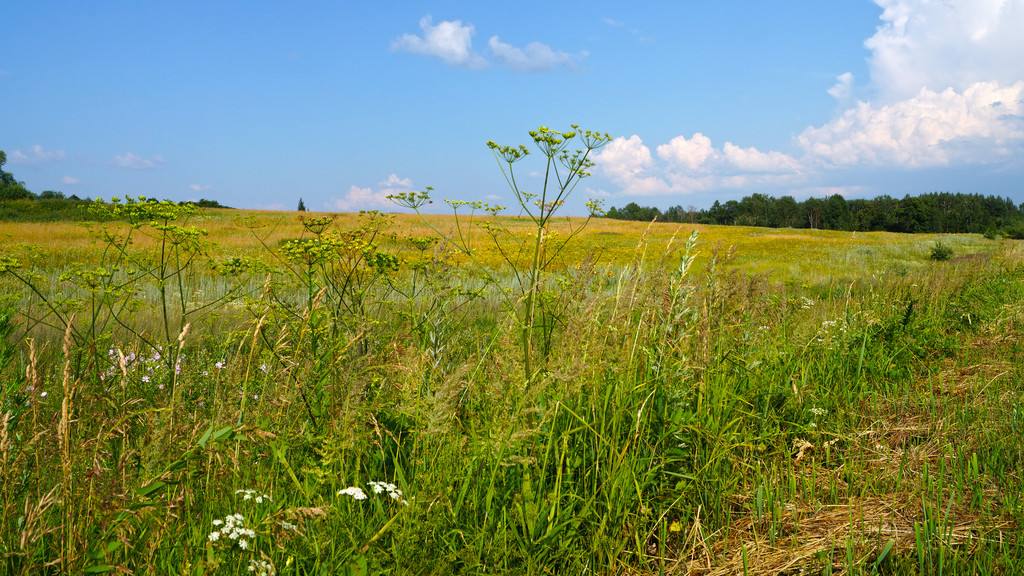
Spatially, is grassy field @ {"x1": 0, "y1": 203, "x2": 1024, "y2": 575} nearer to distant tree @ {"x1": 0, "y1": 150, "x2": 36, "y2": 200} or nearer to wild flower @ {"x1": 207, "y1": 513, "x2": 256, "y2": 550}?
wild flower @ {"x1": 207, "y1": 513, "x2": 256, "y2": 550}

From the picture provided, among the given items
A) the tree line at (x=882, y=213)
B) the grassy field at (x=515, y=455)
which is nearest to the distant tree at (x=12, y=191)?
the grassy field at (x=515, y=455)

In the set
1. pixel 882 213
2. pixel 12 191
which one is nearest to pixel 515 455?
pixel 12 191

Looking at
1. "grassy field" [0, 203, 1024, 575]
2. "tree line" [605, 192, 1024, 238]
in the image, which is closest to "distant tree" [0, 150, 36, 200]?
"grassy field" [0, 203, 1024, 575]

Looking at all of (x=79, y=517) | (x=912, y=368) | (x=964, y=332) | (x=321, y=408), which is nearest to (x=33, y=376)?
(x=79, y=517)

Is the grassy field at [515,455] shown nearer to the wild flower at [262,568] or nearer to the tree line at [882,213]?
the wild flower at [262,568]

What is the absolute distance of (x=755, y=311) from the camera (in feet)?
14.0

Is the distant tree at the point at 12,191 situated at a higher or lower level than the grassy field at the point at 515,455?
higher

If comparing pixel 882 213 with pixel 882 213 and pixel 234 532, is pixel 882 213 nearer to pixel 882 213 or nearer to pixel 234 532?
pixel 882 213

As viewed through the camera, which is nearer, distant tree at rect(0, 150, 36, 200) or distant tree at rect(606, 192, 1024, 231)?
distant tree at rect(0, 150, 36, 200)

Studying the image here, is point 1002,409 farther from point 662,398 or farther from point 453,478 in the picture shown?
point 453,478

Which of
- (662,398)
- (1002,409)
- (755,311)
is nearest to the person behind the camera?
(662,398)

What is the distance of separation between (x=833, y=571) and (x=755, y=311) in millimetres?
2040

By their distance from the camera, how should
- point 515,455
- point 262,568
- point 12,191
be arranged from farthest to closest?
point 12,191
point 515,455
point 262,568

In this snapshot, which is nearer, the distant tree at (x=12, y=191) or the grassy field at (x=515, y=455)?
the grassy field at (x=515, y=455)
